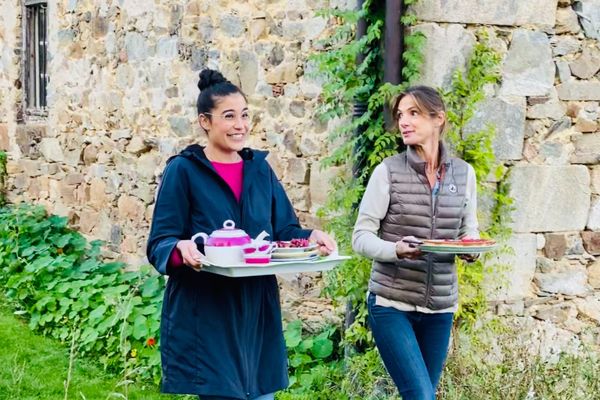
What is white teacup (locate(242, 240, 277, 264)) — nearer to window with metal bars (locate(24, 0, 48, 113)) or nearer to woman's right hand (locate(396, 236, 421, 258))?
woman's right hand (locate(396, 236, 421, 258))

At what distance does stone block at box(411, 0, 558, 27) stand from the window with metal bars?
5.50m

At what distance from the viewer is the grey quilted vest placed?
3.89 meters

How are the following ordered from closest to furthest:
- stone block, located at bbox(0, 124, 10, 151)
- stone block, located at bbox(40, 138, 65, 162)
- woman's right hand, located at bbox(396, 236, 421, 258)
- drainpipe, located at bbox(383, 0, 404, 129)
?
woman's right hand, located at bbox(396, 236, 421, 258) < drainpipe, located at bbox(383, 0, 404, 129) < stone block, located at bbox(40, 138, 65, 162) < stone block, located at bbox(0, 124, 10, 151)

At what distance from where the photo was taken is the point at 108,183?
823 cm

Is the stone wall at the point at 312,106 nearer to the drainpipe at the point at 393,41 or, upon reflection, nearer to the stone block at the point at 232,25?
the stone block at the point at 232,25

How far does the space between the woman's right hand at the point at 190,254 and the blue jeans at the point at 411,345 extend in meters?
0.93

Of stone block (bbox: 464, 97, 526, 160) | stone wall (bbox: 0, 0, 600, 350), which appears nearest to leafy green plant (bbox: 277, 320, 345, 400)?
stone wall (bbox: 0, 0, 600, 350)

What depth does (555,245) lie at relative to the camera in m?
5.44

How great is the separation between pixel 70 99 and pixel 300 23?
11.8ft

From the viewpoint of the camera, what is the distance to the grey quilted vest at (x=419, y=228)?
3.89m

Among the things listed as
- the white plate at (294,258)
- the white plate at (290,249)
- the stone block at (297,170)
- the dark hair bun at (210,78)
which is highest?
the dark hair bun at (210,78)

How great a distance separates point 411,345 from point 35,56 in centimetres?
686

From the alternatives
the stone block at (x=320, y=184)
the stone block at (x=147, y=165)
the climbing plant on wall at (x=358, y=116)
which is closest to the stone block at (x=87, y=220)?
the stone block at (x=147, y=165)

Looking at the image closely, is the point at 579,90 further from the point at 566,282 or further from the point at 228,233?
the point at 228,233
